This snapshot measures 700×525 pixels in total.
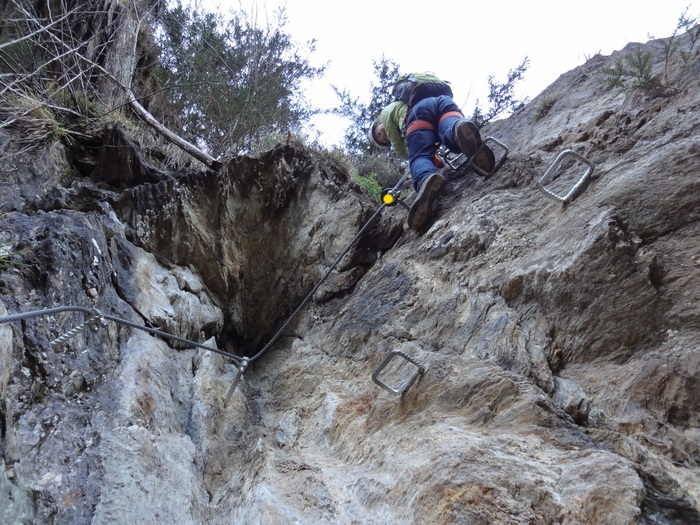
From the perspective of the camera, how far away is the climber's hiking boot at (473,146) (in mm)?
4168

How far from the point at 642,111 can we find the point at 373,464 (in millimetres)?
3271

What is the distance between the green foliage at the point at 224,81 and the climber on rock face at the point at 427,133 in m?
1.56

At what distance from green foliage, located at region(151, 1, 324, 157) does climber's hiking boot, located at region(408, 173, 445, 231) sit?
2.48m

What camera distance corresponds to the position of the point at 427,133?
4.76m

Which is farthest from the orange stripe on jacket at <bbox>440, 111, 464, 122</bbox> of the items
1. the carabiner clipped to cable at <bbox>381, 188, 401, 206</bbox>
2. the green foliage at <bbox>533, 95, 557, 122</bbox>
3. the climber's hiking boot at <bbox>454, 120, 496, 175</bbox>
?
the green foliage at <bbox>533, 95, 557, 122</bbox>

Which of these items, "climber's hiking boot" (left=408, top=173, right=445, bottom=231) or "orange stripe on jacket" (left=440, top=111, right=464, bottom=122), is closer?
"climber's hiking boot" (left=408, top=173, right=445, bottom=231)

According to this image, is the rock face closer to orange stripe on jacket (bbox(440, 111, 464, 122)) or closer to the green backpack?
orange stripe on jacket (bbox(440, 111, 464, 122))

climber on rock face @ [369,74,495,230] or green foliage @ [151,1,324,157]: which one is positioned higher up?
green foliage @ [151,1,324,157]

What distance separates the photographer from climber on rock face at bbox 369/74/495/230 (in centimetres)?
431

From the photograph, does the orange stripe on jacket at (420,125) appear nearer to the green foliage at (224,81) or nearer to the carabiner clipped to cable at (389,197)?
the carabiner clipped to cable at (389,197)

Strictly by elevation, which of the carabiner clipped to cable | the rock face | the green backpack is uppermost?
the green backpack

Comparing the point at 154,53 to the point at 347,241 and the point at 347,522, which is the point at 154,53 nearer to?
the point at 347,241

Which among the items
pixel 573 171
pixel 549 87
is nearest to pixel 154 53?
pixel 549 87

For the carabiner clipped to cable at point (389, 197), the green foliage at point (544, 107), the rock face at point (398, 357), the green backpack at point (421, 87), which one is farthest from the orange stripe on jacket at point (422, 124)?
the green foliage at point (544, 107)
